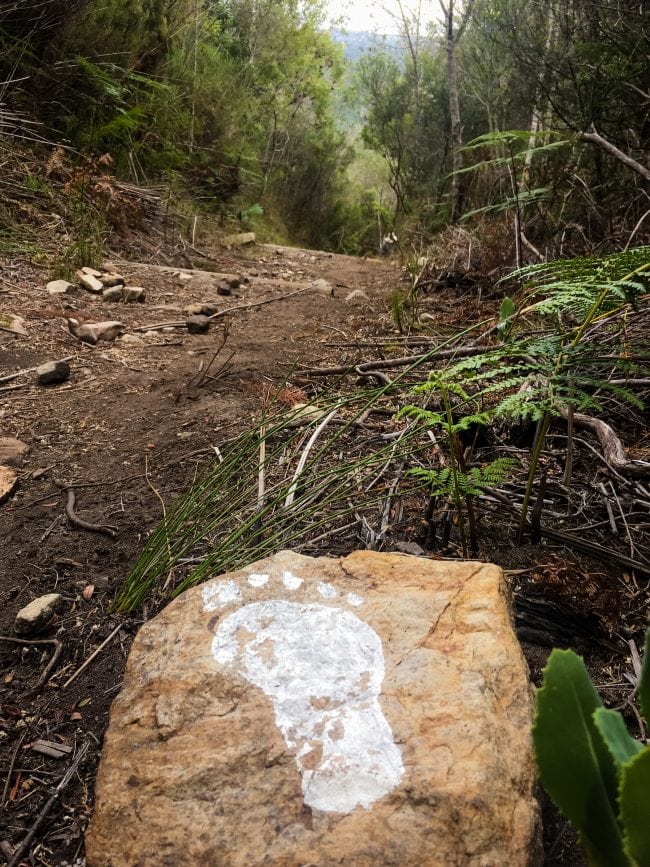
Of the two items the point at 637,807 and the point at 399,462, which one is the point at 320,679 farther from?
the point at 399,462

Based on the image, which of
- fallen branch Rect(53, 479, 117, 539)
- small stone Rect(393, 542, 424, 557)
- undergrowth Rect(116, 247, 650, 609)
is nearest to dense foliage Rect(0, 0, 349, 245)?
fallen branch Rect(53, 479, 117, 539)

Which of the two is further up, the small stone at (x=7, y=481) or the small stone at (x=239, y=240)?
the small stone at (x=239, y=240)

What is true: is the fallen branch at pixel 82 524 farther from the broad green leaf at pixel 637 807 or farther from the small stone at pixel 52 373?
the broad green leaf at pixel 637 807

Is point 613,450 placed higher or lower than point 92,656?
higher

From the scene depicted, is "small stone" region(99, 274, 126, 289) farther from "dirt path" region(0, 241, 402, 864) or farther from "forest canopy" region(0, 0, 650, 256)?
"forest canopy" region(0, 0, 650, 256)

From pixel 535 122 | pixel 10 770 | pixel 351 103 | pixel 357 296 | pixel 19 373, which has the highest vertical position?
pixel 351 103

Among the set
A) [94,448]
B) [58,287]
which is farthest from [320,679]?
[58,287]

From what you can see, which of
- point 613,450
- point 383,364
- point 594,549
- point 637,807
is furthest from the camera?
point 383,364

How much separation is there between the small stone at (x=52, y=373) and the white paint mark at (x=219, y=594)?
→ 7.27 feet

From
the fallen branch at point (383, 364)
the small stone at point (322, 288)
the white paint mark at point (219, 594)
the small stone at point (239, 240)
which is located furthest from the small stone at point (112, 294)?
the white paint mark at point (219, 594)

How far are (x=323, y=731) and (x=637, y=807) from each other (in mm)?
446

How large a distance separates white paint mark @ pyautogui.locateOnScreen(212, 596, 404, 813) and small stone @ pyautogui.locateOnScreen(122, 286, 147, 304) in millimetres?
3992

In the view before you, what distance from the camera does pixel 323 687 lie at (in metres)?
1.00

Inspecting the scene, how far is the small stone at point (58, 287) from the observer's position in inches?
171
